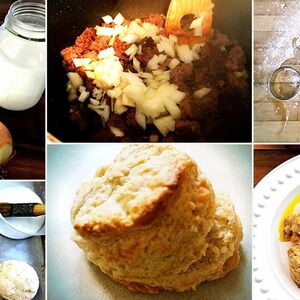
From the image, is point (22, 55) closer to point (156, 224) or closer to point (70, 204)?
point (70, 204)

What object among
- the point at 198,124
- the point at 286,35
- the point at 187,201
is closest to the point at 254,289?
the point at 187,201

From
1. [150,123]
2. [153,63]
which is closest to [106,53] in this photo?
[153,63]

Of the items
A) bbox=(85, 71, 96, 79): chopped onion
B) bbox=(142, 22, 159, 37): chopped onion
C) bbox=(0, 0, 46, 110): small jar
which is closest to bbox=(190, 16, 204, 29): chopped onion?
bbox=(142, 22, 159, 37): chopped onion

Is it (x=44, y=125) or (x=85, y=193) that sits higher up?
(x=44, y=125)

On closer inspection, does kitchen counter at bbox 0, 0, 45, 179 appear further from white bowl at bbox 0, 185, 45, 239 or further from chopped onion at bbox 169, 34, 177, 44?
chopped onion at bbox 169, 34, 177, 44

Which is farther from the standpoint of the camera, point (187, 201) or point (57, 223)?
point (57, 223)

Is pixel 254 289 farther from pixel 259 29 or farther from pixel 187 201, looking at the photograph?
pixel 259 29
